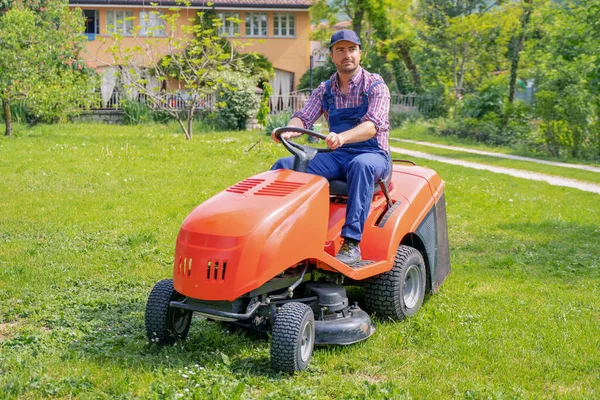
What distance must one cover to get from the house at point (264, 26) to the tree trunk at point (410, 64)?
4.98 m

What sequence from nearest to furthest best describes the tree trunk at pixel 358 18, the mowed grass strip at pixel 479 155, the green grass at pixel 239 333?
the green grass at pixel 239 333
the mowed grass strip at pixel 479 155
the tree trunk at pixel 358 18

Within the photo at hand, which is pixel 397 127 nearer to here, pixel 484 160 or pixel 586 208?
pixel 484 160

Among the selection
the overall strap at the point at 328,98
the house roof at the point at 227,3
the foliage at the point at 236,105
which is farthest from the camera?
the house roof at the point at 227,3

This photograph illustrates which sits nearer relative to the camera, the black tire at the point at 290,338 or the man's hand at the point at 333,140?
the black tire at the point at 290,338

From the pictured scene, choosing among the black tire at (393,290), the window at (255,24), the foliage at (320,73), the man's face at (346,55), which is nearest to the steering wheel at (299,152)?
the man's face at (346,55)

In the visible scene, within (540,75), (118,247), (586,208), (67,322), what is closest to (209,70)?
(540,75)

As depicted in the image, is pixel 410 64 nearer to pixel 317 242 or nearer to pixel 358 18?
pixel 358 18

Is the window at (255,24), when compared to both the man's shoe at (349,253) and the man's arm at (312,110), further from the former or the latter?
the man's shoe at (349,253)

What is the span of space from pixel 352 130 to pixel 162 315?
175 cm

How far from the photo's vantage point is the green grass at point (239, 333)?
14.5 feet

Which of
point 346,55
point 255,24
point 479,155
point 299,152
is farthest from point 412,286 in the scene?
point 255,24

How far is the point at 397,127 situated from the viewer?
31.6 metres

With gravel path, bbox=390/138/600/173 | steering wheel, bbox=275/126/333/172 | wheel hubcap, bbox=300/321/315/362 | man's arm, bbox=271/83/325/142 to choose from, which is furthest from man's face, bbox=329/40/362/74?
gravel path, bbox=390/138/600/173

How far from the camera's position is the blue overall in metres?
5.31
